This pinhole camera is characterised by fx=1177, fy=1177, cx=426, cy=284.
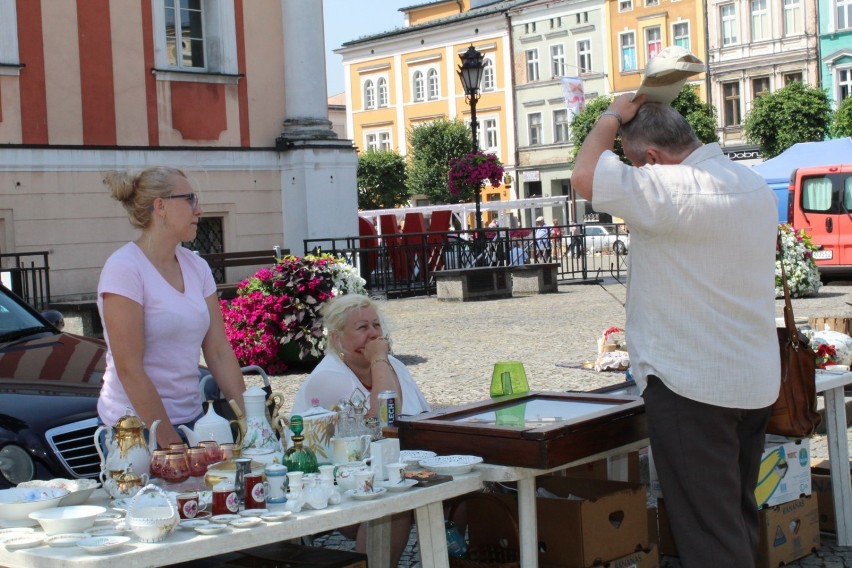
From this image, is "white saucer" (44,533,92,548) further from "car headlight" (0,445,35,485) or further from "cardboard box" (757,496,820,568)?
"cardboard box" (757,496,820,568)

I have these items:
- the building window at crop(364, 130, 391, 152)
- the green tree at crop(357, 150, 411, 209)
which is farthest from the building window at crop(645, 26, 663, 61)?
the building window at crop(364, 130, 391, 152)

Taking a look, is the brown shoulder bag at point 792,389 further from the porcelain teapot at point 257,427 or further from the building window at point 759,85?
the building window at point 759,85

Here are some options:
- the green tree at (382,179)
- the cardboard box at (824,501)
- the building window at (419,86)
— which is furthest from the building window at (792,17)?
the cardboard box at (824,501)

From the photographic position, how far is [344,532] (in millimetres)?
4871

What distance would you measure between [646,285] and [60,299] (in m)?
15.5

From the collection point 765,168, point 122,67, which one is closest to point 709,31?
point 765,168

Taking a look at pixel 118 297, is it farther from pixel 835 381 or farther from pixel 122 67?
pixel 122 67

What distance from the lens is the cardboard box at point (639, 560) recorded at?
4.44 meters

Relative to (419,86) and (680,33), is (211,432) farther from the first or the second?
(419,86)

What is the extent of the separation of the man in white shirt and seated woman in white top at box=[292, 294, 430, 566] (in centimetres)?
148

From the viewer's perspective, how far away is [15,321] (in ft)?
23.0

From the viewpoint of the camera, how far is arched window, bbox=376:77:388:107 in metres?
71.7

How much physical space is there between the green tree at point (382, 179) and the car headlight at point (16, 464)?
60.4 metres

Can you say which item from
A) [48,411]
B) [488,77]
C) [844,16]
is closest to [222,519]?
[48,411]
